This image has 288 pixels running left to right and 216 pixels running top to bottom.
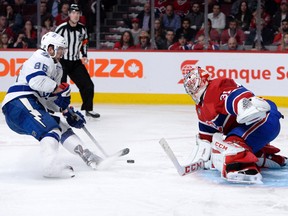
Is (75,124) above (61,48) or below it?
below

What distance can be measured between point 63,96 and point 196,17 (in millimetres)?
4875

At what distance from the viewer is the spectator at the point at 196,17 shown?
9.70 m

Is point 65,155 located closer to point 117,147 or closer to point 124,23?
point 117,147

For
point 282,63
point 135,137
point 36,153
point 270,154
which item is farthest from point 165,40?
point 270,154

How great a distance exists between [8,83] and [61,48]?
15.3ft

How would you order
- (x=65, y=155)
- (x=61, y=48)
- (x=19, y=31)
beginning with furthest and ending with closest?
1. (x=19, y=31)
2. (x=65, y=155)
3. (x=61, y=48)

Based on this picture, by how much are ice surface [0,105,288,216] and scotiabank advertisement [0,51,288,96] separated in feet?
9.00

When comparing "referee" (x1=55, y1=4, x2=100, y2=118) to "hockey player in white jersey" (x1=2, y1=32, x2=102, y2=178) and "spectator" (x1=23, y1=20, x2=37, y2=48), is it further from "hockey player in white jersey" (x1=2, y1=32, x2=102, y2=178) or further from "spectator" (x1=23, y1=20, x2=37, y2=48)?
"hockey player in white jersey" (x1=2, y1=32, x2=102, y2=178)

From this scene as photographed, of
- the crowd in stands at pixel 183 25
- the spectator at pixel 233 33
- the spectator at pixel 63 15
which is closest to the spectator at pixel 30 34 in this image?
the crowd in stands at pixel 183 25

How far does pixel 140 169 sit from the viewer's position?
5.24m

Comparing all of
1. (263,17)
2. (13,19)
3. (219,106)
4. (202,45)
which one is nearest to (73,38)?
(202,45)

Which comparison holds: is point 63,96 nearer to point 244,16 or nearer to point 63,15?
point 244,16

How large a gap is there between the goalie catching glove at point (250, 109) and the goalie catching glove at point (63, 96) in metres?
1.20

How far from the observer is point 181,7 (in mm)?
9945
